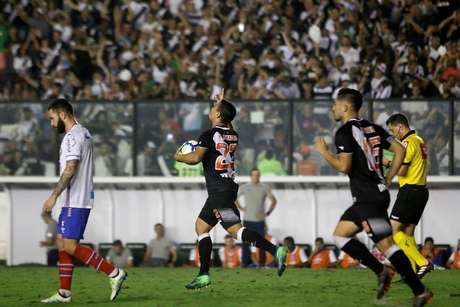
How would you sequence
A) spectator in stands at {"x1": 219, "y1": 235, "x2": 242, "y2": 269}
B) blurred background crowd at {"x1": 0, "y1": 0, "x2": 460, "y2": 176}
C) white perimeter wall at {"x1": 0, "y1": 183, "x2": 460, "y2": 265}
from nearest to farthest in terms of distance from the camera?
spectator in stands at {"x1": 219, "y1": 235, "x2": 242, "y2": 269}
blurred background crowd at {"x1": 0, "y1": 0, "x2": 460, "y2": 176}
white perimeter wall at {"x1": 0, "y1": 183, "x2": 460, "y2": 265}

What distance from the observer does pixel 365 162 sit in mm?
11445

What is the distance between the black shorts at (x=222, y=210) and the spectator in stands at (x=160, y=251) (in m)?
9.78

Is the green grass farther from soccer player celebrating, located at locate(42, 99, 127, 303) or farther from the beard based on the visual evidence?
the beard

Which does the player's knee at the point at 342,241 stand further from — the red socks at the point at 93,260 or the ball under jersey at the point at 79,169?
the ball under jersey at the point at 79,169

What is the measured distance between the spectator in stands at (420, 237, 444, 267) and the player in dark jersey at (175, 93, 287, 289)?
8861 millimetres

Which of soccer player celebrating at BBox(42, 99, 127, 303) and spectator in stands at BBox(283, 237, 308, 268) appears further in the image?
spectator in stands at BBox(283, 237, 308, 268)

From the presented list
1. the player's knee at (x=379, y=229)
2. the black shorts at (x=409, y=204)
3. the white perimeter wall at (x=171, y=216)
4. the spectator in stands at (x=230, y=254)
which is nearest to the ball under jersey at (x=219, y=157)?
the player's knee at (x=379, y=229)

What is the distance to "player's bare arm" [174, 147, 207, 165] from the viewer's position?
12.8m

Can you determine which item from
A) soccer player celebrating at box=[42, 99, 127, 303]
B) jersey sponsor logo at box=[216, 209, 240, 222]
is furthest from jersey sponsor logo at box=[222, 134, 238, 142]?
soccer player celebrating at box=[42, 99, 127, 303]

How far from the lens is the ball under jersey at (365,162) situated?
11414 millimetres

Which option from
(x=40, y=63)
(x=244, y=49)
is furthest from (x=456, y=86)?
(x=40, y=63)

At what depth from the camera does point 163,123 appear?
77.9 feet

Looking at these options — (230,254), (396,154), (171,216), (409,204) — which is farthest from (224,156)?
(171,216)

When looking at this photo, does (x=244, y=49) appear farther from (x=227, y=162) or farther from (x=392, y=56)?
(x=227, y=162)
